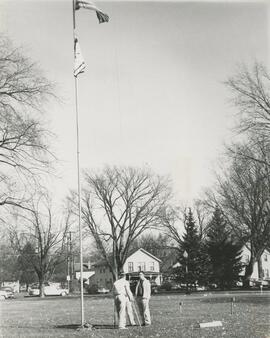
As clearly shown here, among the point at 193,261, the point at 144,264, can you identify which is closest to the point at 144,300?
the point at 193,261

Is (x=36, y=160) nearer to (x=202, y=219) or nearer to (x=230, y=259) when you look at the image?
(x=230, y=259)

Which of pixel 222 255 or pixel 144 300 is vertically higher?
pixel 222 255

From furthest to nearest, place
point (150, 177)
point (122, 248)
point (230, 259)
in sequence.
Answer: point (122, 248) < point (150, 177) < point (230, 259)

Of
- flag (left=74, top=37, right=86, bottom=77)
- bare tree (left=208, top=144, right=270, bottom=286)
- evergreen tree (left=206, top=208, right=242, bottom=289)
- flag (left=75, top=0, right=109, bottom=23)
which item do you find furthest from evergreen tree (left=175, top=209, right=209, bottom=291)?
flag (left=75, top=0, right=109, bottom=23)

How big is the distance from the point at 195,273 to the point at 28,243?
32.3 m

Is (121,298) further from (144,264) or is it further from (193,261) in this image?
(144,264)

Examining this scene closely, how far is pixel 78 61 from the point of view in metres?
16.5

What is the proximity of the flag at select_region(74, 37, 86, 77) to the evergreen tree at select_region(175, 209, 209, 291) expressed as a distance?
1525 inches

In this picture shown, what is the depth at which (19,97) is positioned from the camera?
60.3ft

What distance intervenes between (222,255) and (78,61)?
131 feet

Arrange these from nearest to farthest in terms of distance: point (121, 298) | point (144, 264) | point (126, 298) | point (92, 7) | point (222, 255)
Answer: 1. point (121, 298)
2. point (126, 298)
3. point (92, 7)
4. point (222, 255)
5. point (144, 264)

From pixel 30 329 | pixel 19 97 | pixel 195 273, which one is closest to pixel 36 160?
pixel 19 97

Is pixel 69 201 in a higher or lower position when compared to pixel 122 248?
higher

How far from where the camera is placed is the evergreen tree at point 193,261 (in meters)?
53.6
